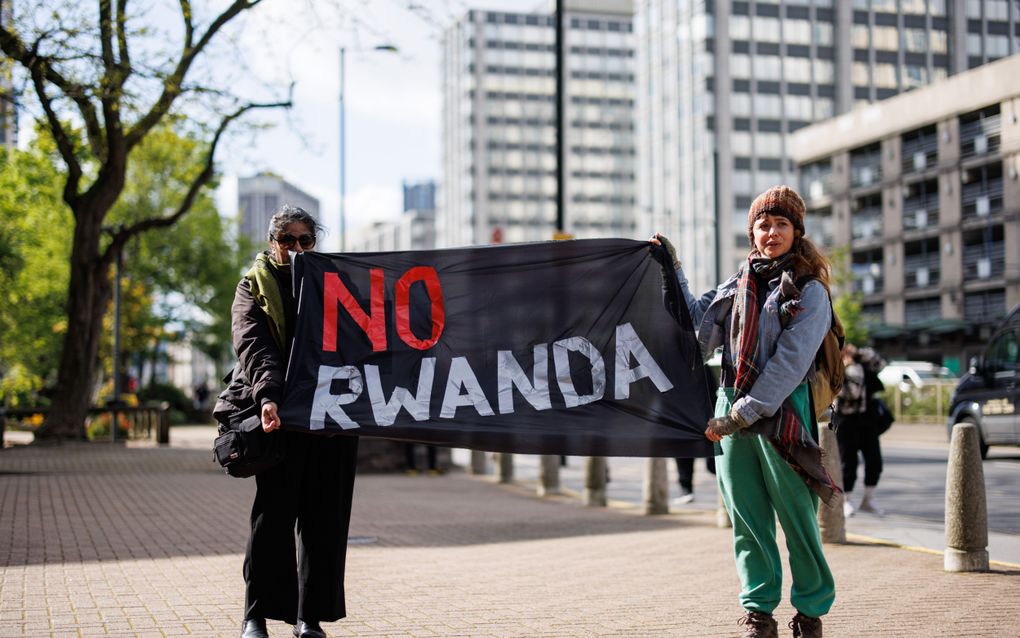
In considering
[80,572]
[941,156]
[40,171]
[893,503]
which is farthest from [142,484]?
[941,156]

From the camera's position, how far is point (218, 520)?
39.6 ft

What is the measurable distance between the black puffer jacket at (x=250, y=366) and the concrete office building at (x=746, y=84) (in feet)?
284

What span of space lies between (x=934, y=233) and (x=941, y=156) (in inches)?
174

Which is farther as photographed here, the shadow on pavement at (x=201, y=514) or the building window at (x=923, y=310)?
the building window at (x=923, y=310)

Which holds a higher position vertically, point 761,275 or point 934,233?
point 934,233

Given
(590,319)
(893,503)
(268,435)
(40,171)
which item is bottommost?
(893,503)

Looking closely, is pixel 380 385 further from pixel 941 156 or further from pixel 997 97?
pixel 941 156

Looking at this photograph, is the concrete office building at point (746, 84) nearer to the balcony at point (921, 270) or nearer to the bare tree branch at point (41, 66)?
the balcony at point (921, 270)

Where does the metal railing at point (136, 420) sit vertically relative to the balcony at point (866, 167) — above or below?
below

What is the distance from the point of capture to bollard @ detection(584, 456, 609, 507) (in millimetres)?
15085

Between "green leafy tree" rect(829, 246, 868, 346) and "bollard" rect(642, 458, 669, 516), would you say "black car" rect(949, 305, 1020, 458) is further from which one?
"green leafy tree" rect(829, 246, 868, 346)

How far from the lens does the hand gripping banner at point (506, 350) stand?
5.84m

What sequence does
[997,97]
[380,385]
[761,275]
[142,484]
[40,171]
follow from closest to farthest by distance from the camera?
[761,275] < [380,385] < [142,484] < [40,171] < [997,97]

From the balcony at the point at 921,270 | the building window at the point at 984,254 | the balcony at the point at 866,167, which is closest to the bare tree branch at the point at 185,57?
the building window at the point at 984,254
